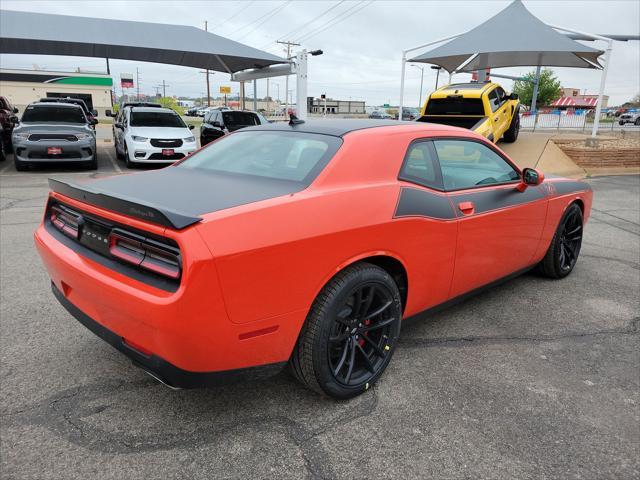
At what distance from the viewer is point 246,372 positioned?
2.07 m

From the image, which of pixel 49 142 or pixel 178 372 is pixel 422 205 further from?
pixel 49 142

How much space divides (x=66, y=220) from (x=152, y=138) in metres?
9.78

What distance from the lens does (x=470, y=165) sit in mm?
3459

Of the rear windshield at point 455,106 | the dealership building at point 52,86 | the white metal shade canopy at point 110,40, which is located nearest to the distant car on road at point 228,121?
the white metal shade canopy at point 110,40

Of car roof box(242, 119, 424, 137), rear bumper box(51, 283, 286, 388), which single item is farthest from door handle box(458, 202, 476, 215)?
rear bumper box(51, 283, 286, 388)

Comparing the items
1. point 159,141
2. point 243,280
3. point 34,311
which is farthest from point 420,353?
Result: point 159,141

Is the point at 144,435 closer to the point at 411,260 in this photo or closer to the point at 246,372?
the point at 246,372

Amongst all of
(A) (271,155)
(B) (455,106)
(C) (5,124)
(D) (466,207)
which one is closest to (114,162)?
(C) (5,124)

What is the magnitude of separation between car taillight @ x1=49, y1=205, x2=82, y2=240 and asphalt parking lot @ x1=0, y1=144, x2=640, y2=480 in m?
0.83

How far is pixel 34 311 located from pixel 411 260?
2.82 m

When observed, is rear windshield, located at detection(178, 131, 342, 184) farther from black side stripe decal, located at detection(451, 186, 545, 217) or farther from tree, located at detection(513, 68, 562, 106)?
tree, located at detection(513, 68, 562, 106)

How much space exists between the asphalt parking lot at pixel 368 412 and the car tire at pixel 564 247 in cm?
78

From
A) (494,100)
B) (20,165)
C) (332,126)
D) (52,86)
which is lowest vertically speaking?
(20,165)

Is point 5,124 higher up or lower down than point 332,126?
lower down
